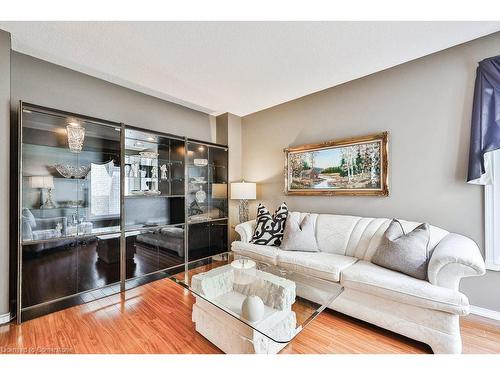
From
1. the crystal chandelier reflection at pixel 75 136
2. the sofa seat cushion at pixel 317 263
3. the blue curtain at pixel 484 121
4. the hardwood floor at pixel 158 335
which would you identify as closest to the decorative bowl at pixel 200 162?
the crystal chandelier reflection at pixel 75 136

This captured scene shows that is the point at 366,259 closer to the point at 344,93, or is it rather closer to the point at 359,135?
the point at 359,135

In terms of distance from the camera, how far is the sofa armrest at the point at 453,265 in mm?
1434

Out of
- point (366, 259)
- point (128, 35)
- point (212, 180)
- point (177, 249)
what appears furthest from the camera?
point (212, 180)

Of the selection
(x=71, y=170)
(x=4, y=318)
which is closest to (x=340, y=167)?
(x=71, y=170)

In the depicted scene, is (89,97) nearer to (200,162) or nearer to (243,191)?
(200,162)

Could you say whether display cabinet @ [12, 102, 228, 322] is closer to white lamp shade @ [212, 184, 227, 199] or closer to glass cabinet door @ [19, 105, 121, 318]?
glass cabinet door @ [19, 105, 121, 318]

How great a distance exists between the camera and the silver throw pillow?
1688 mm

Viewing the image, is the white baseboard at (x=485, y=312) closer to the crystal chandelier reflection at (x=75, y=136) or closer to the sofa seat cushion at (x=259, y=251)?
the sofa seat cushion at (x=259, y=251)

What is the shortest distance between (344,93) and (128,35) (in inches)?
94.5

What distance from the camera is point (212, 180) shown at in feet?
11.6

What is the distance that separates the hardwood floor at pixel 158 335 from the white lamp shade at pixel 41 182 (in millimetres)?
1170

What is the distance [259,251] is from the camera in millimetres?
2521

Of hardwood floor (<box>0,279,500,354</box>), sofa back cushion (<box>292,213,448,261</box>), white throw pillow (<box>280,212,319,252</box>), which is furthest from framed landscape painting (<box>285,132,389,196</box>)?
hardwood floor (<box>0,279,500,354</box>)
